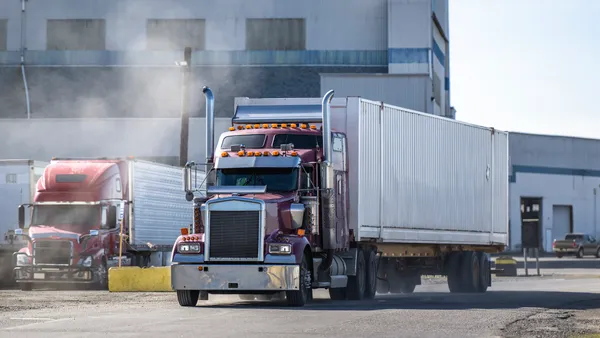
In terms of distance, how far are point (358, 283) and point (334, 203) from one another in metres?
2.49

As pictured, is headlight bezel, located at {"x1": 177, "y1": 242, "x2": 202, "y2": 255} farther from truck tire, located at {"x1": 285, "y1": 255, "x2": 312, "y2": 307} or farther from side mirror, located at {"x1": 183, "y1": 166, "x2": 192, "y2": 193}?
truck tire, located at {"x1": 285, "y1": 255, "x2": 312, "y2": 307}

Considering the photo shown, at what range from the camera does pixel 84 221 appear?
33094mm

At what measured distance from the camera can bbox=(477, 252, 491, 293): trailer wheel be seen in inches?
1276

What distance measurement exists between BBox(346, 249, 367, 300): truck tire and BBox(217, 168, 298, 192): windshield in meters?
3.29

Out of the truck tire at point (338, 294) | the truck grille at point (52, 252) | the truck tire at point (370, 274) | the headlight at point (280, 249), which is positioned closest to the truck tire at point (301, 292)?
the headlight at point (280, 249)

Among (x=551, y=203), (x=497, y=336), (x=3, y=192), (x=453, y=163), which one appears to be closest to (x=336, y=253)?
(x=453, y=163)

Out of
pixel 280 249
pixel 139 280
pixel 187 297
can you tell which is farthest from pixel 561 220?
pixel 280 249

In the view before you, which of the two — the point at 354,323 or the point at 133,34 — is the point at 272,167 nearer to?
the point at 354,323

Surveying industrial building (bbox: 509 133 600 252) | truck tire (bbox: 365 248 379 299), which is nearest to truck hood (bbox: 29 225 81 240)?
truck tire (bbox: 365 248 379 299)

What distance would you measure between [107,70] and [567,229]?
4482cm

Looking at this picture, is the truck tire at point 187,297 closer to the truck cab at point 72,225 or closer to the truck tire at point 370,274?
the truck tire at point 370,274

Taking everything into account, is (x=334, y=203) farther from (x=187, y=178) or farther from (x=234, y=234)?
(x=187, y=178)

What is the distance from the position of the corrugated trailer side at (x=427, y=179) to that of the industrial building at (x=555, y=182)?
5825 cm

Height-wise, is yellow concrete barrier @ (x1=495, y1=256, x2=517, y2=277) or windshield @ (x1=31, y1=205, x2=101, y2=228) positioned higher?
windshield @ (x1=31, y1=205, x2=101, y2=228)
